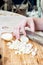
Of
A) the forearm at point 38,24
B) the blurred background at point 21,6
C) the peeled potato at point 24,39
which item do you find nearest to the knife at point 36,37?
the peeled potato at point 24,39

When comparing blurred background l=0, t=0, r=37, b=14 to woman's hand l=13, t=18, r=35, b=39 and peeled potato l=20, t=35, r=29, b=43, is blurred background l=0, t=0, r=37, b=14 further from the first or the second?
peeled potato l=20, t=35, r=29, b=43

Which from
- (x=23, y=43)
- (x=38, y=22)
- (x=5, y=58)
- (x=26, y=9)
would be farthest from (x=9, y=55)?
(x=26, y=9)


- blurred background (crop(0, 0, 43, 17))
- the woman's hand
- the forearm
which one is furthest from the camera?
blurred background (crop(0, 0, 43, 17))

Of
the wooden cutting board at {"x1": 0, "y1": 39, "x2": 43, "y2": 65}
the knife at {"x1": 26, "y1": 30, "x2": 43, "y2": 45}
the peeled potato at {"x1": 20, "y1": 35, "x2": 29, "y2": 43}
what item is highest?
the knife at {"x1": 26, "y1": 30, "x2": 43, "y2": 45}

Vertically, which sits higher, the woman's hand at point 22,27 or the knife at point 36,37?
the woman's hand at point 22,27

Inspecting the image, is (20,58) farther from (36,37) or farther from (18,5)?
(18,5)

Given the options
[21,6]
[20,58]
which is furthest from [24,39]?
[21,6]

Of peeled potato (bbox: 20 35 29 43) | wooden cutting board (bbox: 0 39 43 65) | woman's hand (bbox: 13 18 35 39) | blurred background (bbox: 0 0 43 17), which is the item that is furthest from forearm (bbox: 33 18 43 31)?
blurred background (bbox: 0 0 43 17)

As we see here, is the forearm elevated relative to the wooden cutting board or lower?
elevated

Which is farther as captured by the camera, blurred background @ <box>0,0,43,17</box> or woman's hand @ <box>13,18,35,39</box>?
blurred background @ <box>0,0,43,17</box>

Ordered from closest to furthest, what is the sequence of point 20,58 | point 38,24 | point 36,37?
point 20,58 < point 36,37 < point 38,24

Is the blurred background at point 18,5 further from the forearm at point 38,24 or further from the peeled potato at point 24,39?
the peeled potato at point 24,39

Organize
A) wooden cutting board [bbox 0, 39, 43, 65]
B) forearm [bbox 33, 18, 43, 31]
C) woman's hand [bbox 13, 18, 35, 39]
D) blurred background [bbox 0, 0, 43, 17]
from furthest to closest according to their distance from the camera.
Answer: blurred background [bbox 0, 0, 43, 17], forearm [bbox 33, 18, 43, 31], woman's hand [bbox 13, 18, 35, 39], wooden cutting board [bbox 0, 39, 43, 65]

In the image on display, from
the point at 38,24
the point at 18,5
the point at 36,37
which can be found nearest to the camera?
the point at 36,37
